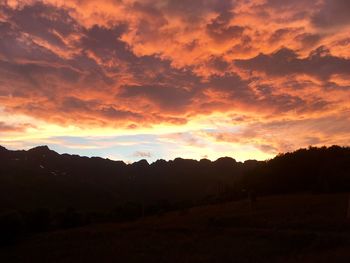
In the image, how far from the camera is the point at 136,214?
222ft

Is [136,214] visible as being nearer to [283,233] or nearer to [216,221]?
[216,221]

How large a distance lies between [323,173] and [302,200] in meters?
16.5

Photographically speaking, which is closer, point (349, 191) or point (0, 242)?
point (0, 242)

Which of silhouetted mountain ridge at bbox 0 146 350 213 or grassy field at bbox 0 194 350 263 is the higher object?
silhouetted mountain ridge at bbox 0 146 350 213

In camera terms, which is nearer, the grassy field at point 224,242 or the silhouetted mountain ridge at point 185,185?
the grassy field at point 224,242

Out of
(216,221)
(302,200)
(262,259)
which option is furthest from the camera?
(302,200)

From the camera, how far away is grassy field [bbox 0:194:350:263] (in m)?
25.4

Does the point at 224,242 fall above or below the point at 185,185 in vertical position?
below

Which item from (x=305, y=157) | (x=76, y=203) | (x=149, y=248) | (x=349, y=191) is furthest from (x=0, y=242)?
(x=76, y=203)

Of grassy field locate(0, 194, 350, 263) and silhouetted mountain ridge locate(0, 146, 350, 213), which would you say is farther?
silhouetted mountain ridge locate(0, 146, 350, 213)

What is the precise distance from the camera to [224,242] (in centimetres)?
3006

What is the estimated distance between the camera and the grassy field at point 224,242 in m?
25.4

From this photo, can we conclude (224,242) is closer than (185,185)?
Yes

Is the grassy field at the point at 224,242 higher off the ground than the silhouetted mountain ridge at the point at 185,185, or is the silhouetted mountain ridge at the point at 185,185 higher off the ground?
the silhouetted mountain ridge at the point at 185,185
